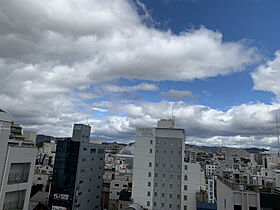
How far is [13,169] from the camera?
23.5m

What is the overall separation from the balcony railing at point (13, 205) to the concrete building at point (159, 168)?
32.5 metres

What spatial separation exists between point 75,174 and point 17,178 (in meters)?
31.1

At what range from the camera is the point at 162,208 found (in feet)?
167

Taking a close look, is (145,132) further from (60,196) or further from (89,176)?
(60,196)

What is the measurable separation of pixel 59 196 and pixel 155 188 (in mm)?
24930

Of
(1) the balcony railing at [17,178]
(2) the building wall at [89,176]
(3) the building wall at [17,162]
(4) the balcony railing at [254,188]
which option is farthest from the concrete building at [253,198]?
(2) the building wall at [89,176]

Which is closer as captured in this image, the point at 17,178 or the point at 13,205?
the point at 13,205

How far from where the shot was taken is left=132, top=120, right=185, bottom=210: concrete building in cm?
5156

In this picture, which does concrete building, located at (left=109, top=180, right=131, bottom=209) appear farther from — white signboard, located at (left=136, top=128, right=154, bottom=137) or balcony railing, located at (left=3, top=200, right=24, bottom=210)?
balcony railing, located at (left=3, top=200, right=24, bottom=210)

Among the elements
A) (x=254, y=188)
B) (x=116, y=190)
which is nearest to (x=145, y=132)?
(x=116, y=190)

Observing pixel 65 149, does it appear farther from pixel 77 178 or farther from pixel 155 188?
pixel 155 188

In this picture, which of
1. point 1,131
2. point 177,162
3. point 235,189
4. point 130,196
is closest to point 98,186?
point 130,196

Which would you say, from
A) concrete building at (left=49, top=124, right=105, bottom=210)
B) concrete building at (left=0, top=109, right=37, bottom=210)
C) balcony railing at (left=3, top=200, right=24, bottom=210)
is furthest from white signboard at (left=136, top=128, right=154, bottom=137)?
balcony railing at (left=3, top=200, right=24, bottom=210)

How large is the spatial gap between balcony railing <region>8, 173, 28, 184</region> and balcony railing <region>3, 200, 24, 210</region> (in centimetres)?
235
